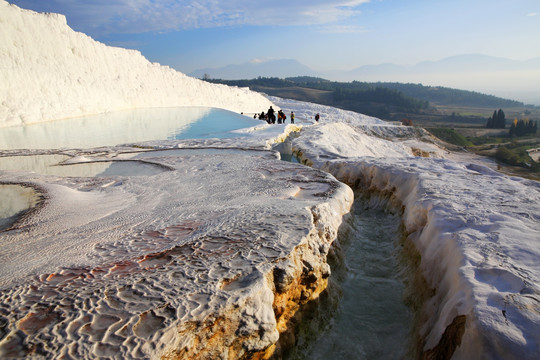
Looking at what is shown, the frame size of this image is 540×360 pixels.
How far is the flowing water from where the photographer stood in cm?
310

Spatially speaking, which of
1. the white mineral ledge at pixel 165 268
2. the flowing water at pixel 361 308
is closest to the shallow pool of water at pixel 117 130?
the white mineral ledge at pixel 165 268

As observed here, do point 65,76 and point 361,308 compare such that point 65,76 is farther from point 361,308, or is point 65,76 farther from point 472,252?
point 472,252

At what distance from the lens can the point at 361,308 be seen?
3.70 metres

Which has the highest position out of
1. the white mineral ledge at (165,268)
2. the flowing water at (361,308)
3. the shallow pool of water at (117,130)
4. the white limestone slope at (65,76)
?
the white limestone slope at (65,76)

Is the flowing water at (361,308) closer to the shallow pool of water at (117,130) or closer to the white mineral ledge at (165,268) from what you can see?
the white mineral ledge at (165,268)

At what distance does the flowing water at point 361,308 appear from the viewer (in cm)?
310

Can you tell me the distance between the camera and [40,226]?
388 cm

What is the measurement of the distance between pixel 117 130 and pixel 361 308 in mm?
12907

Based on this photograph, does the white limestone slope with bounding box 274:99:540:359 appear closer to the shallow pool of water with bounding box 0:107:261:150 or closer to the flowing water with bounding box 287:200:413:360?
the flowing water with bounding box 287:200:413:360

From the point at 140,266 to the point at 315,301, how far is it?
5.74 ft

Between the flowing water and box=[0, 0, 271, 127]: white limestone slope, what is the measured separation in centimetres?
1519

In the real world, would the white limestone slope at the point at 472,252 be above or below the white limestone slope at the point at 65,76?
below

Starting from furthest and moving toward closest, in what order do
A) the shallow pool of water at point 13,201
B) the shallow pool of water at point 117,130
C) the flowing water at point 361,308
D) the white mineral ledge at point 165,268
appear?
1. the shallow pool of water at point 117,130
2. the shallow pool of water at point 13,201
3. the flowing water at point 361,308
4. the white mineral ledge at point 165,268

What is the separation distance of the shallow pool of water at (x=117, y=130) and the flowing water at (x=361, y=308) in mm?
8676
